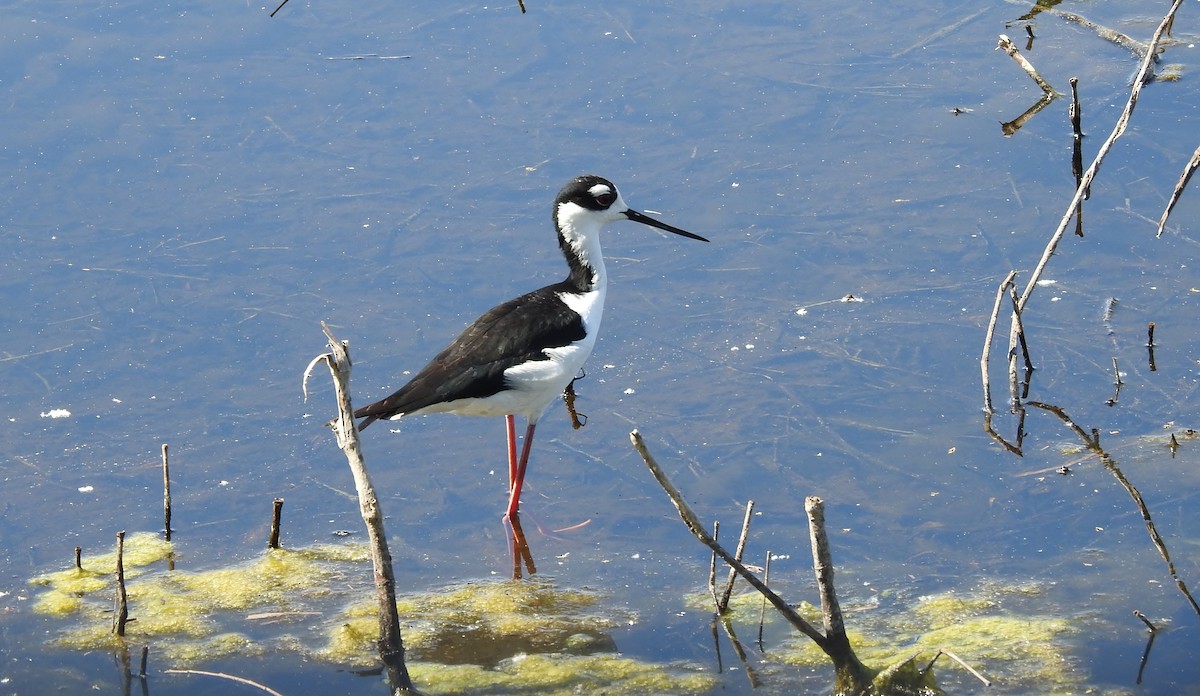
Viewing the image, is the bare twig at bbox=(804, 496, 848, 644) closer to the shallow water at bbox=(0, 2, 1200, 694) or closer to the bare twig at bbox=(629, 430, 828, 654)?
the bare twig at bbox=(629, 430, 828, 654)

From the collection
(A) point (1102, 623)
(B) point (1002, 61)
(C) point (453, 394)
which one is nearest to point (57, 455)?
(C) point (453, 394)

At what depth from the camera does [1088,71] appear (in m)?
9.58

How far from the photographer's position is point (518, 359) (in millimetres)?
6500

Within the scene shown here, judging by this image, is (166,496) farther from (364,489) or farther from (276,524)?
(364,489)

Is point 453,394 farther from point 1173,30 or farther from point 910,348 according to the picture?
point 1173,30

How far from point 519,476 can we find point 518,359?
0.49m

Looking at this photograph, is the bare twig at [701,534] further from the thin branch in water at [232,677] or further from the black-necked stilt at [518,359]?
the black-necked stilt at [518,359]

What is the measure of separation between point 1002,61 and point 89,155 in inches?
221

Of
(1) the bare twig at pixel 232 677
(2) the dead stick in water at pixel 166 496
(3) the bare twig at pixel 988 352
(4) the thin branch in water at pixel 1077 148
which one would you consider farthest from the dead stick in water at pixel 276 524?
(4) the thin branch in water at pixel 1077 148

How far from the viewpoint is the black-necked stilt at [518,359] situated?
20.6 ft

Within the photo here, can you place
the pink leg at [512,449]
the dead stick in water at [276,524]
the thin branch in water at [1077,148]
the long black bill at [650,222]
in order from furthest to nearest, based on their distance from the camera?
the thin branch in water at [1077,148]
the long black bill at [650,222]
the pink leg at [512,449]
the dead stick in water at [276,524]

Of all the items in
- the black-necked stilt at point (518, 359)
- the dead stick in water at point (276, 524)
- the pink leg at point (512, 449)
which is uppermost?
the black-necked stilt at point (518, 359)

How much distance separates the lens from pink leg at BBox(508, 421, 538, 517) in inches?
256

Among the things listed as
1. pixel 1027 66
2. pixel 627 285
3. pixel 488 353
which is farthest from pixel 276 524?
pixel 1027 66
